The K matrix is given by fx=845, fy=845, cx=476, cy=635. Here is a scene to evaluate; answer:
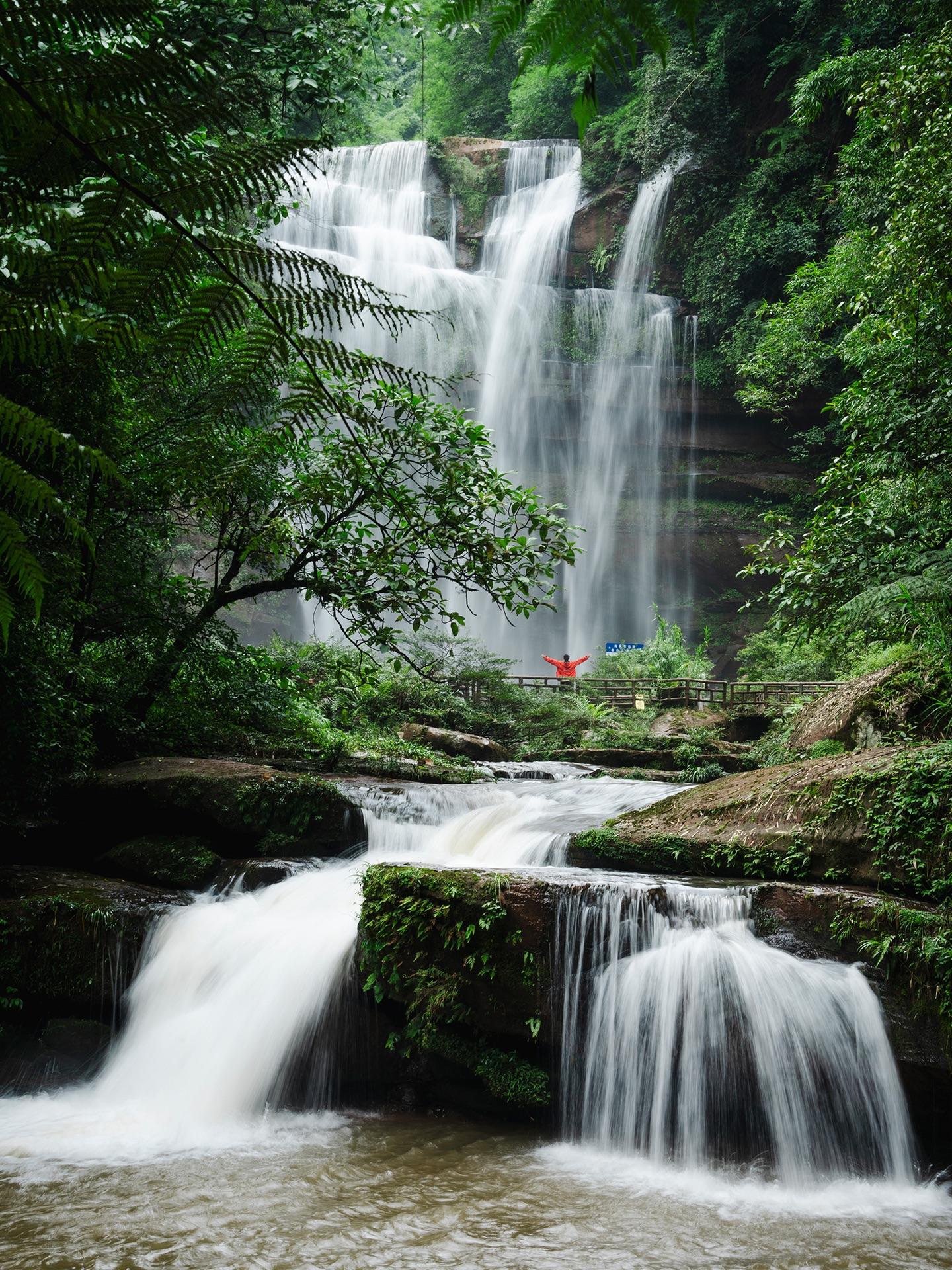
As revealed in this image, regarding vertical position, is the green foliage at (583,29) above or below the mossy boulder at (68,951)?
above

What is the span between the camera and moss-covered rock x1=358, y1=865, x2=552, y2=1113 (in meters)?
5.04

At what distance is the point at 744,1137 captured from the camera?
4566 millimetres

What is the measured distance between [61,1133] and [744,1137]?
12.3 feet

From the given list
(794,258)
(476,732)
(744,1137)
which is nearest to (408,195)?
(794,258)

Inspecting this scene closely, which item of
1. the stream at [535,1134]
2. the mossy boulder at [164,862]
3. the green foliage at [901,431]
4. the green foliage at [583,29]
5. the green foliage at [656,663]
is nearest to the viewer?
the green foliage at [583,29]

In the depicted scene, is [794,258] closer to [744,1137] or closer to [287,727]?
[287,727]

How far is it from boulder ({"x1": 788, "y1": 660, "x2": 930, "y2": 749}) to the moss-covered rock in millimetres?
4499

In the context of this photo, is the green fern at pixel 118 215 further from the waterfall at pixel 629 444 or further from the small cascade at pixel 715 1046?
the waterfall at pixel 629 444

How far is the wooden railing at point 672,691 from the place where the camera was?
760 inches

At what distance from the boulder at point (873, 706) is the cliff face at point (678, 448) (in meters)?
20.9

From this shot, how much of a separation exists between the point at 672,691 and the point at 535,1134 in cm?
1710

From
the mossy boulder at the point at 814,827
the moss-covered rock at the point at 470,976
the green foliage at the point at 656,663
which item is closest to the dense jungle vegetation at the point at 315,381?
the green foliage at the point at 656,663

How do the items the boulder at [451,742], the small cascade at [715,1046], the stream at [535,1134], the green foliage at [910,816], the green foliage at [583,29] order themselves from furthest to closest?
the boulder at [451,742]
the green foliage at [910,816]
the small cascade at [715,1046]
the stream at [535,1134]
the green foliage at [583,29]

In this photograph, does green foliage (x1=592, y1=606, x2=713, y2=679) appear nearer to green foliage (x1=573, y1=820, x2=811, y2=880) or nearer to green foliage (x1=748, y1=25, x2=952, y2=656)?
green foliage (x1=748, y1=25, x2=952, y2=656)
